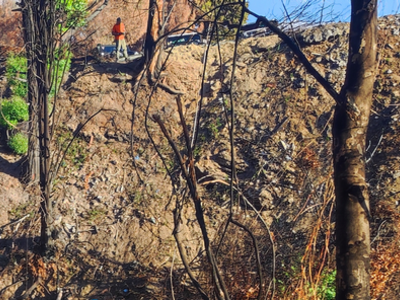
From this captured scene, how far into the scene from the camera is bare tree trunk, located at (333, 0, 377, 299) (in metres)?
2.79

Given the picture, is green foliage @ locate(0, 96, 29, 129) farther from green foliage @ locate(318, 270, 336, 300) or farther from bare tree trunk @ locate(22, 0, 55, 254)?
green foliage @ locate(318, 270, 336, 300)

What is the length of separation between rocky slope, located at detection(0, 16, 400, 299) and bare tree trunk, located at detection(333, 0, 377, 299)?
4.87 feet

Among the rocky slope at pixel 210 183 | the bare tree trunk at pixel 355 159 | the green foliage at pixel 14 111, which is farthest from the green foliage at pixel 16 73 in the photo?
the bare tree trunk at pixel 355 159

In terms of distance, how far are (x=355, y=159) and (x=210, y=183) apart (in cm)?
397

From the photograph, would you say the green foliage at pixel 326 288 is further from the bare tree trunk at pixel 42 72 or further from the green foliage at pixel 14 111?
the green foliage at pixel 14 111

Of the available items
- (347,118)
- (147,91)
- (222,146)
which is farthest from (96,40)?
(347,118)

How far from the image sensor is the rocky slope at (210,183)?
561cm

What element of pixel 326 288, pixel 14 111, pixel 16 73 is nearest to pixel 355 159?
pixel 326 288

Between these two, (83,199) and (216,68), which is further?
(216,68)

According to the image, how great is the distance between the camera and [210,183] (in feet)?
22.2

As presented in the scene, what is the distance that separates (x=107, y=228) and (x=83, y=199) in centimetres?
86

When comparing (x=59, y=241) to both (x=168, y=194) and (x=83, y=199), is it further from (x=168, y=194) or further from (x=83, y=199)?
(x=168, y=194)

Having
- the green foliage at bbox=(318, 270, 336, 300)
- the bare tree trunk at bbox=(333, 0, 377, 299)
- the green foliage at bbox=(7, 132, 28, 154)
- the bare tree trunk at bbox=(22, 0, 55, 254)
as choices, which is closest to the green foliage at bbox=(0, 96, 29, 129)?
the green foliage at bbox=(7, 132, 28, 154)

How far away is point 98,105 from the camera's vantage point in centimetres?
916
